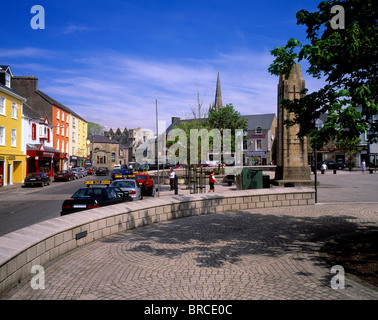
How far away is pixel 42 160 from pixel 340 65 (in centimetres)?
3909

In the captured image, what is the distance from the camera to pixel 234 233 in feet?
28.7

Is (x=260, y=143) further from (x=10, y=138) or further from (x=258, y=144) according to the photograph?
(x=10, y=138)

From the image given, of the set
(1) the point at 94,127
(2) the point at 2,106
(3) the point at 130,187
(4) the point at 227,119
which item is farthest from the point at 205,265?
(1) the point at 94,127

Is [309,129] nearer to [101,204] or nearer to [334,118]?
[334,118]

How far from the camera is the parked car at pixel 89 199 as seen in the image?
9.57 metres

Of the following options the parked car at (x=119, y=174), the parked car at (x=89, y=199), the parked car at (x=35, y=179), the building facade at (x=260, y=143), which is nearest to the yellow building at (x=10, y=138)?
the parked car at (x=35, y=179)

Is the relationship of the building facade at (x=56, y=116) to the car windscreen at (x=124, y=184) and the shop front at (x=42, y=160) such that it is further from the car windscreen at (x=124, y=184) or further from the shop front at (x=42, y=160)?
the car windscreen at (x=124, y=184)

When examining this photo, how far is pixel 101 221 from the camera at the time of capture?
A: 816 cm

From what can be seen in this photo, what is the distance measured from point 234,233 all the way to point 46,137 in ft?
119

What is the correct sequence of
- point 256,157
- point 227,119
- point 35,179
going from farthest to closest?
point 256,157 → point 227,119 → point 35,179

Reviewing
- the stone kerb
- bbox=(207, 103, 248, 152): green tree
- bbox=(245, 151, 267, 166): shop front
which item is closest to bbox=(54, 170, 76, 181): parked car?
bbox=(207, 103, 248, 152): green tree

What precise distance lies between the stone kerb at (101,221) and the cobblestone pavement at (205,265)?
255mm

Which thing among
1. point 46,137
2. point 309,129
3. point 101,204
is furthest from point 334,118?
point 46,137

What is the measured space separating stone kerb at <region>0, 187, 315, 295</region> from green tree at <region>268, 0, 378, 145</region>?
5.28m
